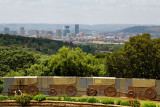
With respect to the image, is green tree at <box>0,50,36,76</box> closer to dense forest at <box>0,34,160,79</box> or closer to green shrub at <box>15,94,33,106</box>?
dense forest at <box>0,34,160,79</box>

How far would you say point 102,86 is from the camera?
12195 millimetres

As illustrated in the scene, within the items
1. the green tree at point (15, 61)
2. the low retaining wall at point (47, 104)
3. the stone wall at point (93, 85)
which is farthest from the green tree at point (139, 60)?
the green tree at point (15, 61)

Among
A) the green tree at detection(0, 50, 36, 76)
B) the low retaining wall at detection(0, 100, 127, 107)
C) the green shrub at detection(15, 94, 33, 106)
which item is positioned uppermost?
the green tree at detection(0, 50, 36, 76)

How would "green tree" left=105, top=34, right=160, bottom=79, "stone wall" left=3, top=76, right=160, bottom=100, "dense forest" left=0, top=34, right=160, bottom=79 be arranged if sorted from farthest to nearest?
"green tree" left=105, top=34, right=160, bottom=79
"dense forest" left=0, top=34, right=160, bottom=79
"stone wall" left=3, top=76, right=160, bottom=100

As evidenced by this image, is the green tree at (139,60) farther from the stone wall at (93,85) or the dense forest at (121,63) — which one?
the stone wall at (93,85)

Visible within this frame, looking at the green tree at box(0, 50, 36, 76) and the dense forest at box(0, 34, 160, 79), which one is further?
the green tree at box(0, 50, 36, 76)

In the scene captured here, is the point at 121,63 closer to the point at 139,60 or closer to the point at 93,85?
the point at 139,60

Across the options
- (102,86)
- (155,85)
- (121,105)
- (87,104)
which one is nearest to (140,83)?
(155,85)

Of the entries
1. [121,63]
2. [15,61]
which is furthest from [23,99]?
[15,61]

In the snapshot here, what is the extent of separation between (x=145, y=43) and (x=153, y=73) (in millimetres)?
2198

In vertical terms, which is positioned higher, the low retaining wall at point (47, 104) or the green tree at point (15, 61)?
the green tree at point (15, 61)

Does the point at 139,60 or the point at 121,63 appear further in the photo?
the point at 121,63

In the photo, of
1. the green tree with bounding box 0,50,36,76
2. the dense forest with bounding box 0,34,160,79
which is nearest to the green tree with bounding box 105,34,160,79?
the dense forest with bounding box 0,34,160,79

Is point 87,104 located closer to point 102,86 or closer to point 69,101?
point 69,101
